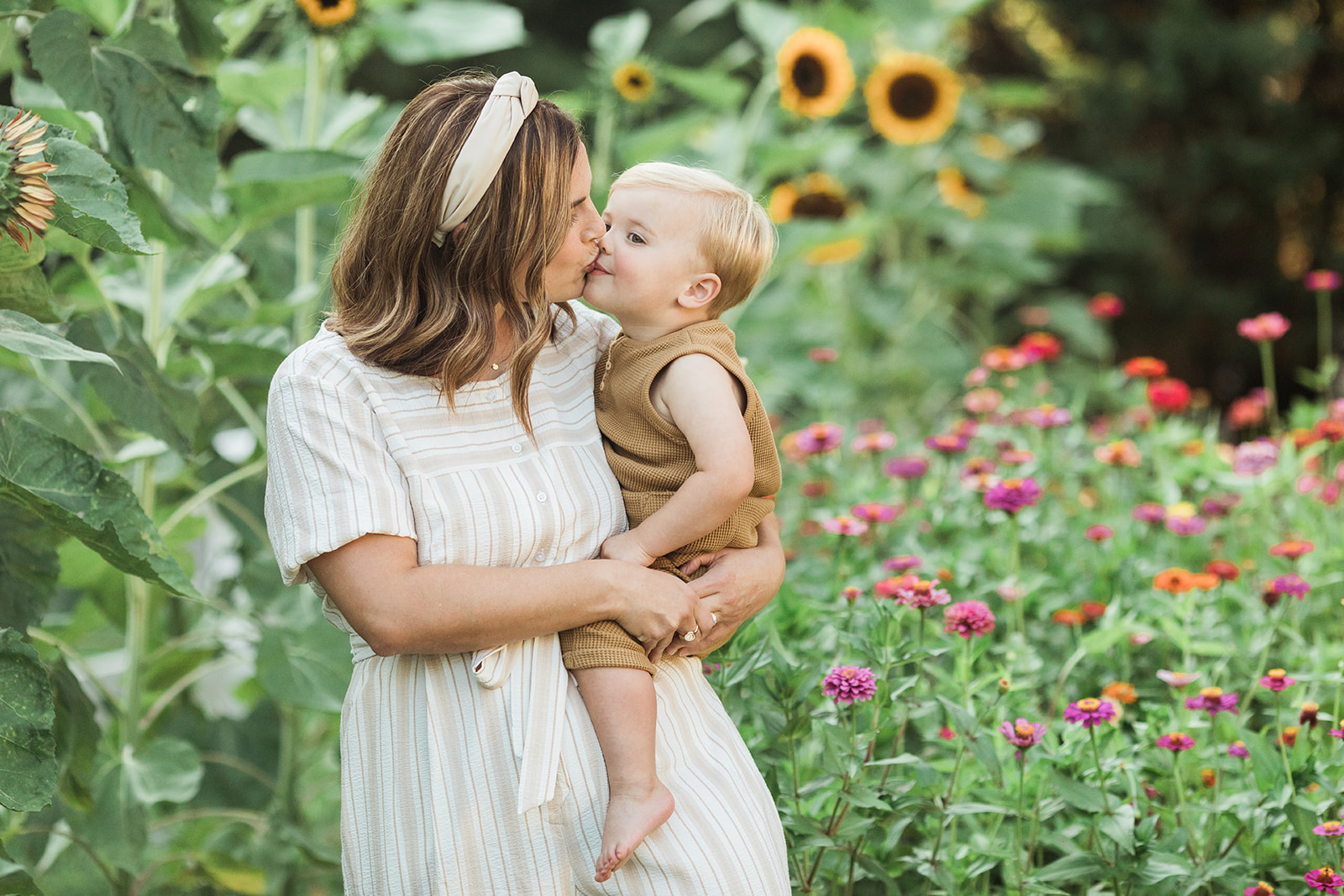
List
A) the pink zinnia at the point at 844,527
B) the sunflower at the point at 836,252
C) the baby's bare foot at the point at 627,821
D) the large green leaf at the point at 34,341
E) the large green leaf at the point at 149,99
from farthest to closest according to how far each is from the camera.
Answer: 1. the sunflower at the point at 836,252
2. the pink zinnia at the point at 844,527
3. the large green leaf at the point at 149,99
4. the baby's bare foot at the point at 627,821
5. the large green leaf at the point at 34,341

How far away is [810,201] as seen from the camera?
411cm

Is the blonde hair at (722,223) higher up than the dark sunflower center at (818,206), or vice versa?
the blonde hair at (722,223)

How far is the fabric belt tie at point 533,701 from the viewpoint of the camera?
4.03 feet

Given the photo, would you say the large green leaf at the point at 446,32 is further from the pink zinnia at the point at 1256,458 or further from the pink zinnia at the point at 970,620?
the pink zinnia at the point at 1256,458

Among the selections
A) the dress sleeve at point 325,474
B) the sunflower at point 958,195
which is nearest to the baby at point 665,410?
the dress sleeve at point 325,474

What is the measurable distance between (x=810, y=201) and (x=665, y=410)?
9.31ft

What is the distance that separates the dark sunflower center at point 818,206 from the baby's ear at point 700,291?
2.70 meters

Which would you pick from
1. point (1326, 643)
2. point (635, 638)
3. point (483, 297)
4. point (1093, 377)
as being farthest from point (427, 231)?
point (1093, 377)

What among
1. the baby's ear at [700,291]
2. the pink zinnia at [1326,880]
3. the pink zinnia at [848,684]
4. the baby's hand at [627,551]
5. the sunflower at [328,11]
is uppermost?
the sunflower at [328,11]

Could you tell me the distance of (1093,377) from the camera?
14.7 feet

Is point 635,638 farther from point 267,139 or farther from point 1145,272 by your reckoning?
point 1145,272

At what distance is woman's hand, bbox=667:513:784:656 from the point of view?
4.64 ft

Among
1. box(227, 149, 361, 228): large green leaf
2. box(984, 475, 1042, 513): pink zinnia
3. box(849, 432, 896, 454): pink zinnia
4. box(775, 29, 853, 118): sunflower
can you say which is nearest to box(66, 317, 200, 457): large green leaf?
box(227, 149, 361, 228): large green leaf

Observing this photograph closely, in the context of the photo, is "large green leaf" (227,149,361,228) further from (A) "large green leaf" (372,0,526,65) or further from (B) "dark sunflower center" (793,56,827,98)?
(B) "dark sunflower center" (793,56,827,98)
